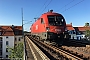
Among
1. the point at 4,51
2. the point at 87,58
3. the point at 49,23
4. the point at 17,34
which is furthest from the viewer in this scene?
the point at 17,34

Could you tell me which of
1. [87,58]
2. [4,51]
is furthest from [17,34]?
[87,58]

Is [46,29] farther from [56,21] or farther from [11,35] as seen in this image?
[11,35]

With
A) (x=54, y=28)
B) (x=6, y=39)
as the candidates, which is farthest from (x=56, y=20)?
(x=6, y=39)

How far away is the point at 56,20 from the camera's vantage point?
14398 mm

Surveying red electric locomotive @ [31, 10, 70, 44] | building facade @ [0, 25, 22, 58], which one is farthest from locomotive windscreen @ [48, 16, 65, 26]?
building facade @ [0, 25, 22, 58]

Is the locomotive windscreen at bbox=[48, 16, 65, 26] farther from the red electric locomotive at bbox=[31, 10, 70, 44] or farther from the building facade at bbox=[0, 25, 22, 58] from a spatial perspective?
the building facade at bbox=[0, 25, 22, 58]

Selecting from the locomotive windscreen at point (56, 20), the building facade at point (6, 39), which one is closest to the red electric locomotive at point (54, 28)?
the locomotive windscreen at point (56, 20)

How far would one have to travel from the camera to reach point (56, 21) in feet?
47.0

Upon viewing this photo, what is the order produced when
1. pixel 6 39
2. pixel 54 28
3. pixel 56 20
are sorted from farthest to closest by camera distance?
pixel 6 39, pixel 56 20, pixel 54 28

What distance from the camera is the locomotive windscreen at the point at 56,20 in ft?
46.4

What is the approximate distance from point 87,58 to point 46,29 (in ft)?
23.0

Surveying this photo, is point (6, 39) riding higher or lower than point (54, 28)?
lower

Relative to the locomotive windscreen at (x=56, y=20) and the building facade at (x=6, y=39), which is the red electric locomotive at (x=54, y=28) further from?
the building facade at (x=6, y=39)

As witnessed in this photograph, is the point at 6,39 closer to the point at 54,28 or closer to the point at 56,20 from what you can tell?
the point at 56,20
